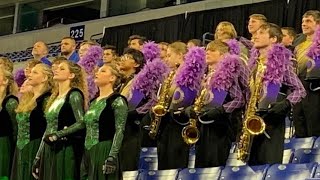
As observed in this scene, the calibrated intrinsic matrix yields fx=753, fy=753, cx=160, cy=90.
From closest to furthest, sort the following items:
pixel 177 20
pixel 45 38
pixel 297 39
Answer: pixel 297 39 < pixel 177 20 < pixel 45 38

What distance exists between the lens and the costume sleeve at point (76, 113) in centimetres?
462

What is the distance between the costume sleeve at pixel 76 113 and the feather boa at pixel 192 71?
0.76 meters

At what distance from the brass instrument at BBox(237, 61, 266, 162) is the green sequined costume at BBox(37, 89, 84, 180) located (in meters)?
1.01

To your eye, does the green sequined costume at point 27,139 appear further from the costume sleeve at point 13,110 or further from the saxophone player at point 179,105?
the saxophone player at point 179,105

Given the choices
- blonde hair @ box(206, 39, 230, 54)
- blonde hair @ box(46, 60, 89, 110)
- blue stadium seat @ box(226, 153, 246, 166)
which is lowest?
blue stadium seat @ box(226, 153, 246, 166)

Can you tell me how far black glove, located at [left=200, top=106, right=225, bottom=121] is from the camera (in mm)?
4762

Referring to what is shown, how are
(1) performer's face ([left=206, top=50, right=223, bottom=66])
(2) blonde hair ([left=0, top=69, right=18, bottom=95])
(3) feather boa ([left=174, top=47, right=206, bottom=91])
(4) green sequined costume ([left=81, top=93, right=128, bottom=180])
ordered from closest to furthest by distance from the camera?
(4) green sequined costume ([left=81, top=93, right=128, bottom=180]) → (1) performer's face ([left=206, top=50, right=223, bottom=66]) → (3) feather boa ([left=174, top=47, right=206, bottom=91]) → (2) blonde hair ([left=0, top=69, right=18, bottom=95])

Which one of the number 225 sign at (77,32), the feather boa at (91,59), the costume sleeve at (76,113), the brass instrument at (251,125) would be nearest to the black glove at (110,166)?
the costume sleeve at (76,113)

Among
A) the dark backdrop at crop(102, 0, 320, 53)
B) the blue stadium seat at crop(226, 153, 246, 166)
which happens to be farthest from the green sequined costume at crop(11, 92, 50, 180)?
the dark backdrop at crop(102, 0, 320, 53)

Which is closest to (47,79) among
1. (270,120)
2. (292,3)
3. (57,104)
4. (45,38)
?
(57,104)

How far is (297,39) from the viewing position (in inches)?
234

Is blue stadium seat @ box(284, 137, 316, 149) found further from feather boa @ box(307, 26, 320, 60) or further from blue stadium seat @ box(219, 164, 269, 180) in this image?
blue stadium seat @ box(219, 164, 269, 180)

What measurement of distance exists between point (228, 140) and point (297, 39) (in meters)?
1.43

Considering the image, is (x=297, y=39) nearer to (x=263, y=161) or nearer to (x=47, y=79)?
(x=263, y=161)
